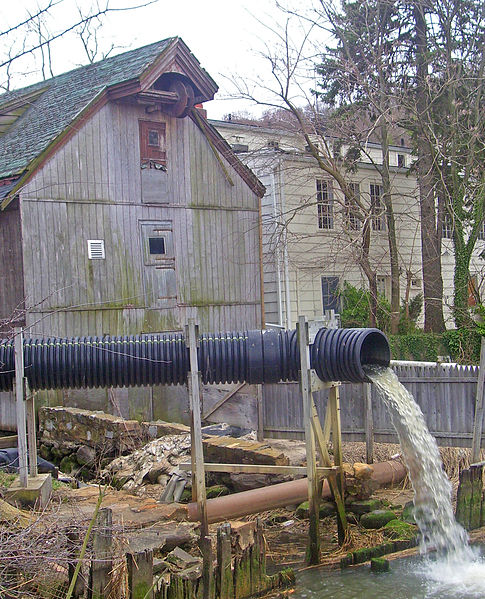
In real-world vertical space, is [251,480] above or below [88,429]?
below

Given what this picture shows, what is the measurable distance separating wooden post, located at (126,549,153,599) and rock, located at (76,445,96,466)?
7.53 metres

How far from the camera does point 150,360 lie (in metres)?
9.73

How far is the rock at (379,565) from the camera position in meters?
8.87

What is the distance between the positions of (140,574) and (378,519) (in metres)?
4.44

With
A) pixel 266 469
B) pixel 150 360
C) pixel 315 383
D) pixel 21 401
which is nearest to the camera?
pixel 315 383

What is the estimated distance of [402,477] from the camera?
38.4ft

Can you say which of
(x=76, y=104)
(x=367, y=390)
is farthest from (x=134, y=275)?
(x=367, y=390)

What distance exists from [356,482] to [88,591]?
5.11 m

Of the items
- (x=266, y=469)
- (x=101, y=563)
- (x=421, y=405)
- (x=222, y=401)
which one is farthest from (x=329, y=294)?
(x=101, y=563)

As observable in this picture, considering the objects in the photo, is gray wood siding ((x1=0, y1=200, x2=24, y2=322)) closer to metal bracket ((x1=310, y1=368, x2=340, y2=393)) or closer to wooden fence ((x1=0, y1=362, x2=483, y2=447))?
wooden fence ((x1=0, y1=362, x2=483, y2=447))

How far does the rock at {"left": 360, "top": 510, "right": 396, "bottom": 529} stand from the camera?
10180mm

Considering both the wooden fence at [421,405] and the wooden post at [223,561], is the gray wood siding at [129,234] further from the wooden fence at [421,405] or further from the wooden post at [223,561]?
the wooden post at [223,561]

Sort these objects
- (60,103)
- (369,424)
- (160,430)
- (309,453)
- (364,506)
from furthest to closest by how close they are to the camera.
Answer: (60,103)
(160,430)
(369,424)
(364,506)
(309,453)

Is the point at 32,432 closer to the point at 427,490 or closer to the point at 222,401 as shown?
the point at 222,401
